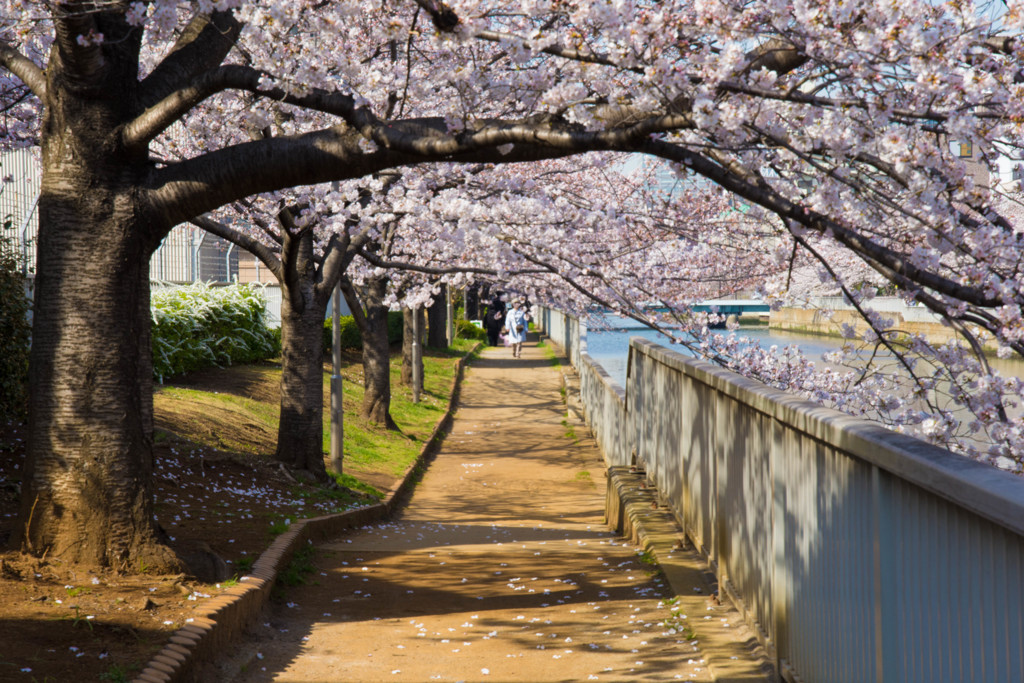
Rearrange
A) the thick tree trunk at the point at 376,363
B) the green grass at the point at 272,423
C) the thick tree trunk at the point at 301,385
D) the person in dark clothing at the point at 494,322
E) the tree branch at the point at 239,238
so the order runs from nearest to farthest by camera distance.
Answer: the tree branch at the point at 239,238 < the thick tree trunk at the point at 301,385 < the green grass at the point at 272,423 < the thick tree trunk at the point at 376,363 < the person in dark clothing at the point at 494,322

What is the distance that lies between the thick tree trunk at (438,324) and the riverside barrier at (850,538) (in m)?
29.5

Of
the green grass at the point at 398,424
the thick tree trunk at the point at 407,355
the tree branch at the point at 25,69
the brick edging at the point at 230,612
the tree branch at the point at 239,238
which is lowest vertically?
the green grass at the point at 398,424

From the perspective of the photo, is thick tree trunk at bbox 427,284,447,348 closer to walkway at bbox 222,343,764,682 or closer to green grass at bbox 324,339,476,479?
green grass at bbox 324,339,476,479

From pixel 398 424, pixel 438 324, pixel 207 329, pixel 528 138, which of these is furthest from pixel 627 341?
pixel 528 138

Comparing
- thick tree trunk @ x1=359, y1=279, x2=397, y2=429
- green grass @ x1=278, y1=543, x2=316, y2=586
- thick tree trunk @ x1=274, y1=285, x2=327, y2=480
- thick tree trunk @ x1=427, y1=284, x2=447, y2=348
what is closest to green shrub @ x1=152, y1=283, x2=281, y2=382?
thick tree trunk @ x1=359, y1=279, x2=397, y2=429

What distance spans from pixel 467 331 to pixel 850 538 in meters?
47.2

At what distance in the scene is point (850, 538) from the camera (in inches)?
126

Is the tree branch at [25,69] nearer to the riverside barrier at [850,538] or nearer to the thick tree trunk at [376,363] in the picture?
the riverside barrier at [850,538]

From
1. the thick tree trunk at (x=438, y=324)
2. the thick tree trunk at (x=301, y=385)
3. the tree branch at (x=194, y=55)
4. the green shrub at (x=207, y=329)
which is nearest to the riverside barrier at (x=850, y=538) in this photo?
the tree branch at (x=194, y=55)

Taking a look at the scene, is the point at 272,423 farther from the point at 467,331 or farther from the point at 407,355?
the point at 467,331

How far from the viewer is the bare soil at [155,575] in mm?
4305

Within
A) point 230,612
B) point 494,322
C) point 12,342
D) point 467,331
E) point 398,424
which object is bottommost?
point 398,424

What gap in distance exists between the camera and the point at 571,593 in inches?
264

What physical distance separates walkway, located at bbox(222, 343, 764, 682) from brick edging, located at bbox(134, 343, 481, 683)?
0.57ft
